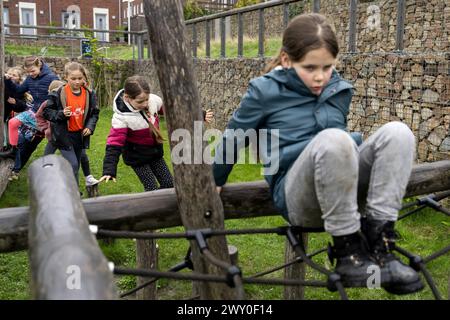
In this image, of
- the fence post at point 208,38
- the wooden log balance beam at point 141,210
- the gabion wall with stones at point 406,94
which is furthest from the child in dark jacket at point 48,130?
the fence post at point 208,38

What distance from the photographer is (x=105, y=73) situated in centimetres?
1578

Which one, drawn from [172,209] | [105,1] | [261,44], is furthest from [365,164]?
[105,1]

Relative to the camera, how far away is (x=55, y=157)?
7.82 ft

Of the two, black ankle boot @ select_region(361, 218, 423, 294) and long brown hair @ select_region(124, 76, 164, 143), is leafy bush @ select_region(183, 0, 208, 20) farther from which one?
black ankle boot @ select_region(361, 218, 423, 294)

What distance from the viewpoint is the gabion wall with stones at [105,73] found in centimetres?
1538

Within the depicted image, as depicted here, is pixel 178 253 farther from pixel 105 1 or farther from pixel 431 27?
pixel 105 1

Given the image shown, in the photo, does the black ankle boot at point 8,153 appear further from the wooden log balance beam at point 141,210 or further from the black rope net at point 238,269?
the black rope net at point 238,269

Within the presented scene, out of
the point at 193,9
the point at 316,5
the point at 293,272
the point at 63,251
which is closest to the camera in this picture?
the point at 63,251

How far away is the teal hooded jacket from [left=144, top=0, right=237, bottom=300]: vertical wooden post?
16cm

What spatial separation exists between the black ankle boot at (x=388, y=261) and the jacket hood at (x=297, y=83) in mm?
593

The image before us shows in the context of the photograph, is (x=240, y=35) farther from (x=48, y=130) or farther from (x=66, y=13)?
(x=66, y=13)

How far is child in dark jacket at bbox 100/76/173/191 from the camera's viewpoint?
418cm

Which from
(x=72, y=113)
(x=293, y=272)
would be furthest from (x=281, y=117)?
(x=72, y=113)

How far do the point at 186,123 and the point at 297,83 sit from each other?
0.49 meters
